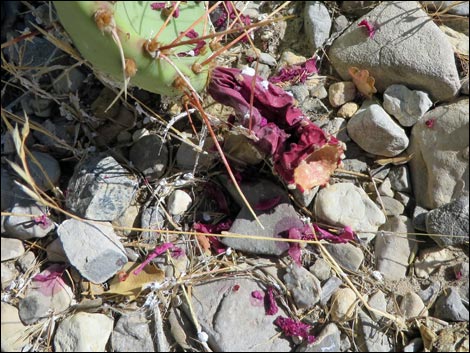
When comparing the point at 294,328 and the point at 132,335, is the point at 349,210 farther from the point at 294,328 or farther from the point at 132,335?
the point at 132,335

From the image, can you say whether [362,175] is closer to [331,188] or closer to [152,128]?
[331,188]

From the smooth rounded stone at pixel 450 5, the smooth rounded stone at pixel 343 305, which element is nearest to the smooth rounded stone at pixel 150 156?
the smooth rounded stone at pixel 343 305

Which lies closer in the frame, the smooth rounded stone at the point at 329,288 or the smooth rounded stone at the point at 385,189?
the smooth rounded stone at the point at 329,288

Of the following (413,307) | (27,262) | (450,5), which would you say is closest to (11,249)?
(27,262)

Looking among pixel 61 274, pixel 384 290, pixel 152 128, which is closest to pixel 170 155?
pixel 152 128

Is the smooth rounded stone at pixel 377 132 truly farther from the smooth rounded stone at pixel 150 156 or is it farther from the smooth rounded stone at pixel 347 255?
the smooth rounded stone at pixel 150 156

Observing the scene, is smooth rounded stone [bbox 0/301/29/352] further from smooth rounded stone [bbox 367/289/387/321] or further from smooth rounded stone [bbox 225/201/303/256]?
smooth rounded stone [bbox 367/289/387/321]
